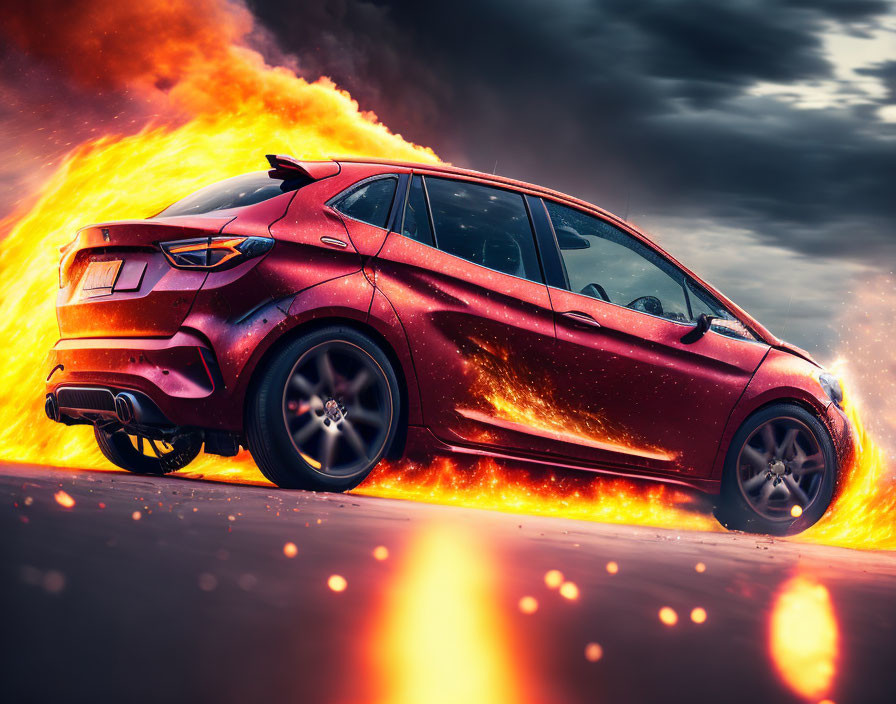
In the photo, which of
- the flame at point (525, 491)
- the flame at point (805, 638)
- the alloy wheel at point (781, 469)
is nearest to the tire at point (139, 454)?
the flame at point (525, 491)

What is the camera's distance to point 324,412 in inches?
206

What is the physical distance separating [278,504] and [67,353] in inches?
71.0

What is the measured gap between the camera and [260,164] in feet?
31.7

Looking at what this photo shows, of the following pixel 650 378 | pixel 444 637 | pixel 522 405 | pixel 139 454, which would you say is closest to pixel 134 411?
pixel 139 454

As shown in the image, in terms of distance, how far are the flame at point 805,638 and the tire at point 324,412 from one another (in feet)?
7.68

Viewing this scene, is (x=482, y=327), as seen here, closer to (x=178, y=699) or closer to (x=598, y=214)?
(x=598, y=214)

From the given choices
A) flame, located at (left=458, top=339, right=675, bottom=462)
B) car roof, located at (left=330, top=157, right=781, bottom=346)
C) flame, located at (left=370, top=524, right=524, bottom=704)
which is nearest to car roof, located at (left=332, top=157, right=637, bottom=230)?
car roof, located at (left=330, top=157, right=781, bottom=346)

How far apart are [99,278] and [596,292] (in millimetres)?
2999

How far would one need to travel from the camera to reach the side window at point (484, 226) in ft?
19.2

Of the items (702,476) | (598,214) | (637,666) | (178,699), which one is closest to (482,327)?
(598,214)

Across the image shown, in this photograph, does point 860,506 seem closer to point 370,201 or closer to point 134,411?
point 370,201

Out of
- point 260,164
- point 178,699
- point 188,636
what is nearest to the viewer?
point 178,699

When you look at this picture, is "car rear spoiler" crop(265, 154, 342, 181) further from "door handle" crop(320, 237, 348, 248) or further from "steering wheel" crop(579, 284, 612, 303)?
"steering wheel" crop(579, 284, 612, 303)

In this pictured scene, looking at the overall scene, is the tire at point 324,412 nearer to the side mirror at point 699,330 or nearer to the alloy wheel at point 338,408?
the alloy wheel at point 338,408
